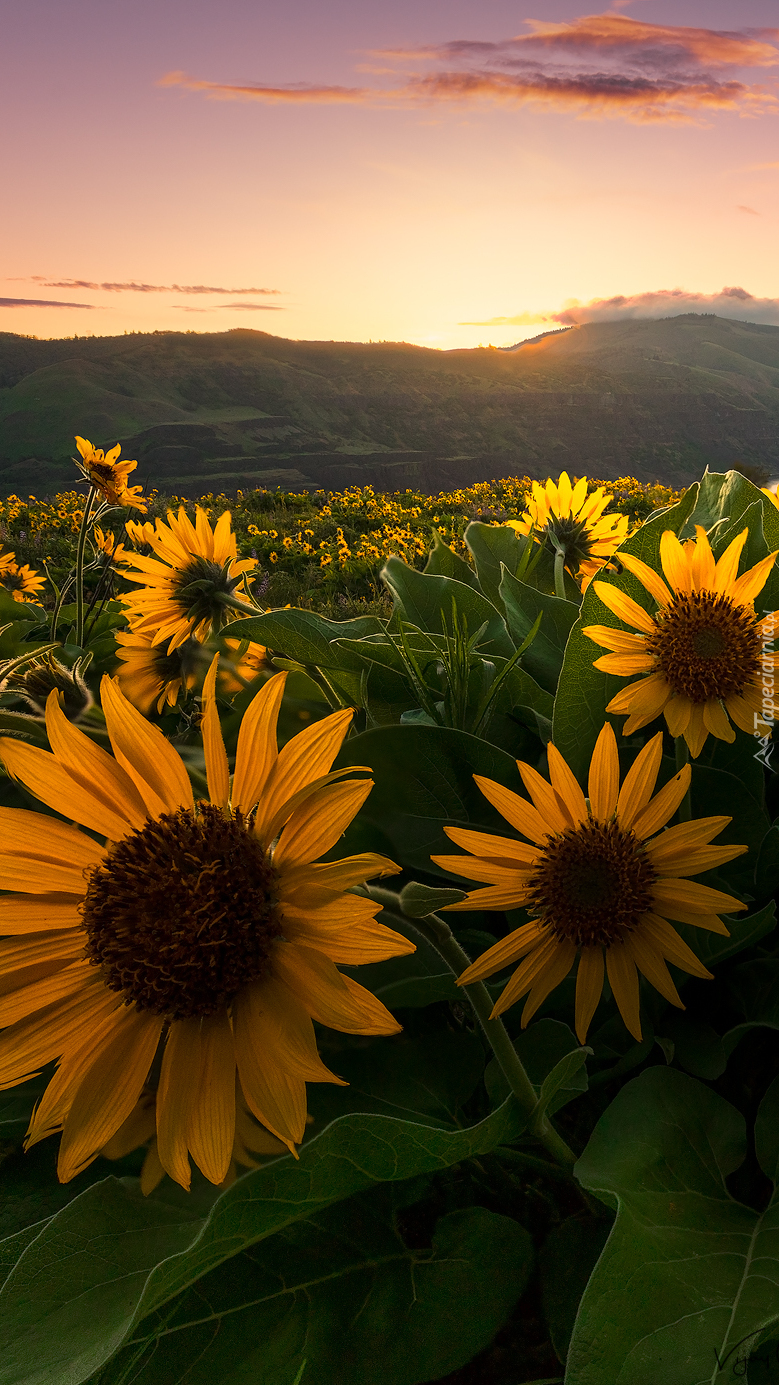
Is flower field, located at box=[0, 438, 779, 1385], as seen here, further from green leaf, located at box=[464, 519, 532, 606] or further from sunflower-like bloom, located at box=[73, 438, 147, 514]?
sunflower-like bloom, located at box=[73, 438, 147, 514]

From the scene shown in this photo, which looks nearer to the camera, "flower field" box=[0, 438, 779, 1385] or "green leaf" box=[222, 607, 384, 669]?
"flower field" box=[0, 438, 779, 1385]

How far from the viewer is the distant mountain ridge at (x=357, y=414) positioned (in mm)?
27062

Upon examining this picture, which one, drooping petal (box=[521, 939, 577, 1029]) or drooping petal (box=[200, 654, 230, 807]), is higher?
drooping petal (box=[200, 654, 230, 807])

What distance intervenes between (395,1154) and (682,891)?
25 centimetres

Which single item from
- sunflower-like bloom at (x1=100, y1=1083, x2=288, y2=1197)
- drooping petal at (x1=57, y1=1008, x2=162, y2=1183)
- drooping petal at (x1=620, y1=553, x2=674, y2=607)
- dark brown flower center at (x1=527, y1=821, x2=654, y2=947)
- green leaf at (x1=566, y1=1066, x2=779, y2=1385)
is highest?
drooping petal at (x1=620, y1=553, x2=674, y2=607)

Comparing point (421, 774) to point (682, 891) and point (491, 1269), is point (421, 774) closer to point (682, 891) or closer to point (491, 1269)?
point (682, 891)

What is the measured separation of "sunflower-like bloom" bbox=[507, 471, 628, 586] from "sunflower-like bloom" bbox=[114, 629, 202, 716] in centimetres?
68

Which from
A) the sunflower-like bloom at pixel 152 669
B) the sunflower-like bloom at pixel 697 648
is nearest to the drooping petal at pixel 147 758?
the sunflower-like bloom at pixel 697 648

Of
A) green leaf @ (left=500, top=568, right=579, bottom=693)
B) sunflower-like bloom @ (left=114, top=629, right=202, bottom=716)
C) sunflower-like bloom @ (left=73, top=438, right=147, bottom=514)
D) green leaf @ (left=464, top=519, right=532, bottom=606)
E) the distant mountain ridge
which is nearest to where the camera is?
green leaf @ (left=500, top=568, right=579, bottom=693)

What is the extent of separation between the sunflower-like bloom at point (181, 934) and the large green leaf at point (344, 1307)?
0.15m

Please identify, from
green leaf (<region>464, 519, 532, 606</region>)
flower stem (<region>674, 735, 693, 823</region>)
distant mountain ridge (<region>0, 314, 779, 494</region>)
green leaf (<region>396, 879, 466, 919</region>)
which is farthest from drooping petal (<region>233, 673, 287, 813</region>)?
distant mountain ridge (<region>0, 314, 779, 494</region>)

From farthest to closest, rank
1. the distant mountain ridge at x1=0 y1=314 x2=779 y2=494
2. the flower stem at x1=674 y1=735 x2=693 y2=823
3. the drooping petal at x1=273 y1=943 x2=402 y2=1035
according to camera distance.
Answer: the distant mountain ridge at x1=0 y1=314 x2=779 y2=494
the flower stem at x1=674 y1=735 x2=693 y2=823
the drooping petal at x1=273 y1=943 x2=402 y2=1035

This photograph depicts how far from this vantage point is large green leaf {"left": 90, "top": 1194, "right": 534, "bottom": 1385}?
472 millimetres

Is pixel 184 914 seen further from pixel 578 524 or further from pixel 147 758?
pixel 578 524
